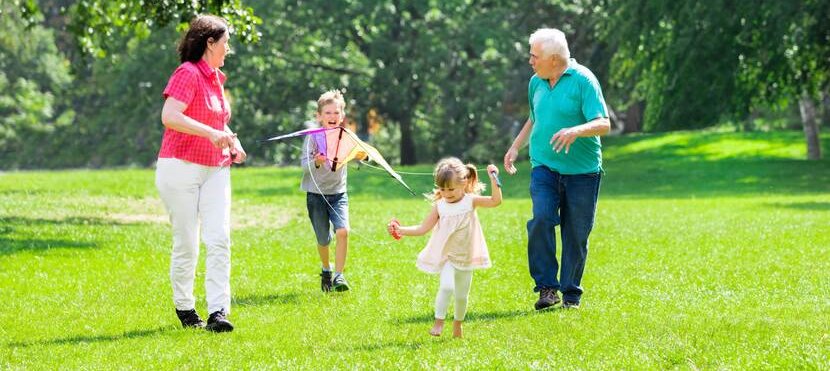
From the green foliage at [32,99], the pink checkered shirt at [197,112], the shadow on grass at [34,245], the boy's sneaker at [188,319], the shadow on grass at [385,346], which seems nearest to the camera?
the shadow on grass at [385,346]

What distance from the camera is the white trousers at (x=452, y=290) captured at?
29.0ft

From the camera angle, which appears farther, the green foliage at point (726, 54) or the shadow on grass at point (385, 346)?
the green foliage at point (726, 54)

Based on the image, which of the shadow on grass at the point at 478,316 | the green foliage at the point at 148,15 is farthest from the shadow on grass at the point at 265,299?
the green foliage at the point at 148,15

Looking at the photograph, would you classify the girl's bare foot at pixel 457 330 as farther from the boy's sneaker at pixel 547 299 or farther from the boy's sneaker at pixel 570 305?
the boy's sneaker at pixel 570 305

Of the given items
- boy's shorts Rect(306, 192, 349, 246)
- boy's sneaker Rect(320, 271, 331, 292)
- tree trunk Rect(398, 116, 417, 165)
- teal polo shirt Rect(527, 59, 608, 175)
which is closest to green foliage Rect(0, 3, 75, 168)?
tree trunk Rect(398, 116, 417, 165)

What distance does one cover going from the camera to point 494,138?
1853 inches

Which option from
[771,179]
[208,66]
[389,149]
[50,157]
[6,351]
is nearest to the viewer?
[6,351]

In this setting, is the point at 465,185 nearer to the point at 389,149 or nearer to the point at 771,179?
the point at 771,179

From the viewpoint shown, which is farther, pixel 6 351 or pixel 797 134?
pixel 797 134

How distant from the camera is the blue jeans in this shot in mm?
10344

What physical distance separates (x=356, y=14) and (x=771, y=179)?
17.5 meters

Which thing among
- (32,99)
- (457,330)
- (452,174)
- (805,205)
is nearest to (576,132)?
(452,174)

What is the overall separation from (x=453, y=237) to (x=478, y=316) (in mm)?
1209

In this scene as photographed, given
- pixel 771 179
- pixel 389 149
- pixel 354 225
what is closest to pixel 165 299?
pixel 354 225
